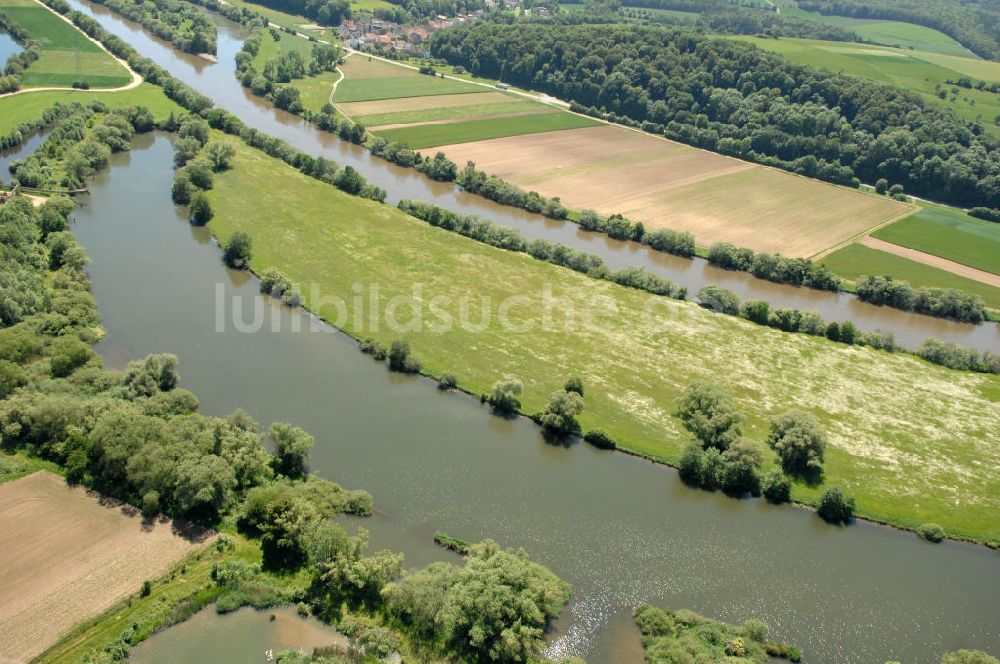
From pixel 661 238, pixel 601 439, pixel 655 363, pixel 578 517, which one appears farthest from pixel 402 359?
pixel 661 238

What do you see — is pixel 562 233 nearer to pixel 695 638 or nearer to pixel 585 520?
pixel 585 520

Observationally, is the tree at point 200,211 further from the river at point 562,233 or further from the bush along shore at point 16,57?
the bush along shore at point 16,57

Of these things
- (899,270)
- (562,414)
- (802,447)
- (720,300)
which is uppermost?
(899,270)

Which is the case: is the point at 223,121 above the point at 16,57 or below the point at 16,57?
below

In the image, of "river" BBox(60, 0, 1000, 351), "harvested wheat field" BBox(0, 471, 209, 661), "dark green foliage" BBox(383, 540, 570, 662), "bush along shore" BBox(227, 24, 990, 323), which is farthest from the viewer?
"bush along shore" BBox(227, 24, 990, 323)

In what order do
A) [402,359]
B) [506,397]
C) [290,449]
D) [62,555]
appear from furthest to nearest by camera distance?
1. [402,359]
2. [506,397]
3. [290,449]
4. [62,555]

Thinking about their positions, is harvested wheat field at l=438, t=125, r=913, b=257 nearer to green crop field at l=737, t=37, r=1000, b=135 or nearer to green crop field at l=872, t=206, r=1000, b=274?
green crop field at l=872, t=206, r=1000, b=274

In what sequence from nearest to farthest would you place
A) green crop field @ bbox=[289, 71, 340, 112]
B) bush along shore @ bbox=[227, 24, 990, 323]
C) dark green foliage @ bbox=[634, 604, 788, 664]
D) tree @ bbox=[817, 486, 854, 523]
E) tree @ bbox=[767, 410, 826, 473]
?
dark green foliage @ bbox=[634, 604, 788, 664], tree @ bbox=[817, 486, 854, 523], tree @ bbox=[767, 410, 826, 473], bush along shore @ bbox=[227, 24, 990, 323], green crop field @ bbox=[289, 71, 340, 112]

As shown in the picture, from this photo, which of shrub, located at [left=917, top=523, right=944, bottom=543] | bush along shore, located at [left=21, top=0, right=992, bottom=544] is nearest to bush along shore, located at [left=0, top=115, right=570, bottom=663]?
bush along shore, located at [left=21, top=0, right=992, bottom=544]

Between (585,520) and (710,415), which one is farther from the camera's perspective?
(710,415)
